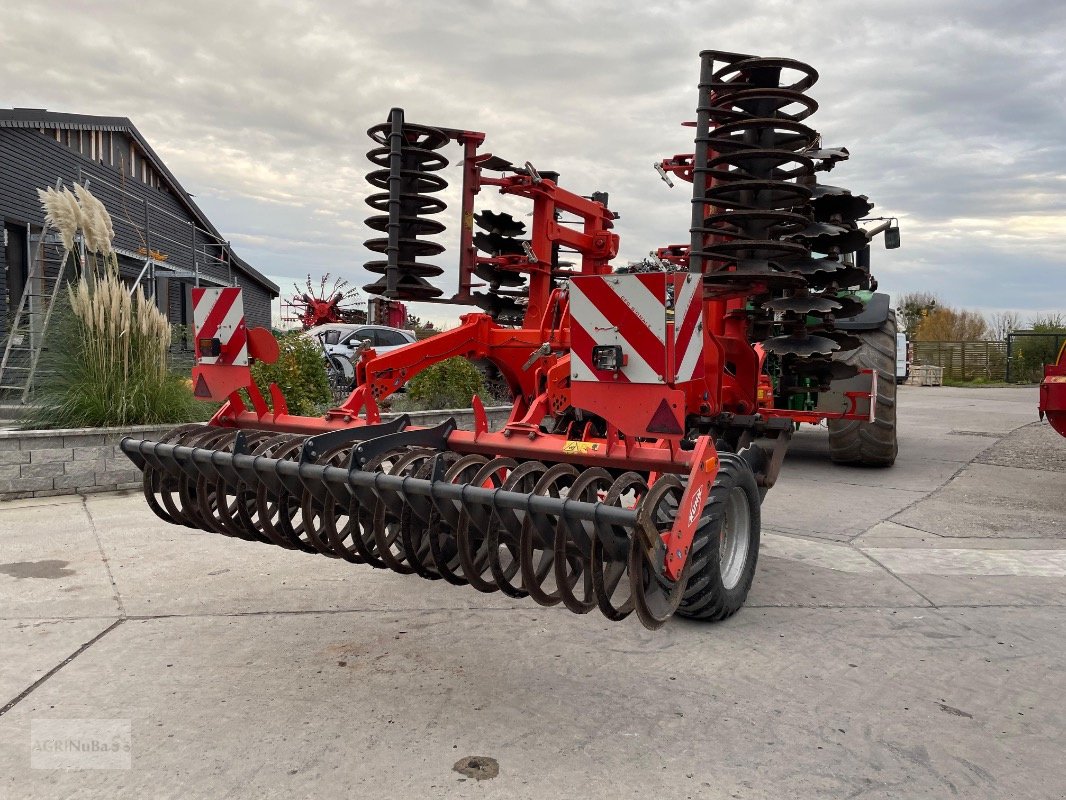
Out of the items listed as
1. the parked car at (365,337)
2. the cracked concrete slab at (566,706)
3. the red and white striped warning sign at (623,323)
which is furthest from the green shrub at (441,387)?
the red and white striped warning sign at (623,323)

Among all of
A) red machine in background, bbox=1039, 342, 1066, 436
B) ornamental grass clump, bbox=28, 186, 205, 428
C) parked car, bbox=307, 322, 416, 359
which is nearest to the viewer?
red machine in background, bbox=1039, 342, 1066, 436

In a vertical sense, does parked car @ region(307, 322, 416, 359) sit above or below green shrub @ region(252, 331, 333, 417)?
above

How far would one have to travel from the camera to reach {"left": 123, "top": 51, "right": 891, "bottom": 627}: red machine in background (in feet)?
9.84

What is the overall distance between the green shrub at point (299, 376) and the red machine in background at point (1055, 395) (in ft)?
22.7

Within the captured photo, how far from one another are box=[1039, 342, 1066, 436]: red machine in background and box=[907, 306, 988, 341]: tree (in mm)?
30020

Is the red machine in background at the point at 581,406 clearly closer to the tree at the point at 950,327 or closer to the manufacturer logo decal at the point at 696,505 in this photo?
the manufacturer logo decal at the point at 696,505

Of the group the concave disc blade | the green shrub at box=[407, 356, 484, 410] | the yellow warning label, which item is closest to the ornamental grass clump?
the green shrub at box=[407, 356, 484, 410]

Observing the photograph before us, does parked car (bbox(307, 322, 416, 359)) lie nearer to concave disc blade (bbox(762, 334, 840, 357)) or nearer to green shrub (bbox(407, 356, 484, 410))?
green shrub (bbox(407, 356, 484, 410))

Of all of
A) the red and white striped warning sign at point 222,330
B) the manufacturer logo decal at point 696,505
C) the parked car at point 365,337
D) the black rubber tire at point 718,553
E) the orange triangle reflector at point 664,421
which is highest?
the parked car at point 365,337

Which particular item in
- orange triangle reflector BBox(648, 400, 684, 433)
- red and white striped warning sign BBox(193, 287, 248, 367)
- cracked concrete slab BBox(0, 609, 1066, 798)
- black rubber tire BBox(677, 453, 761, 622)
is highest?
red and white striped warning sign BBox(193, 287, 248, 367)

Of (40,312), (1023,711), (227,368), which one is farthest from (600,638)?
(40,312)

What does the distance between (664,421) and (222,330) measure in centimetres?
268

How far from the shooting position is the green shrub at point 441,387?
10.2 m

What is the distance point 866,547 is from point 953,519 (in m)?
1.42
